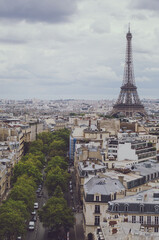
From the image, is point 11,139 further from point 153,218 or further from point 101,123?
point 153,218

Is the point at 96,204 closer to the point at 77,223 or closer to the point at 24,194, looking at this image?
the point at 77,223

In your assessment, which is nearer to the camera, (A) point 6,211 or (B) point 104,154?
(A) point 6,211

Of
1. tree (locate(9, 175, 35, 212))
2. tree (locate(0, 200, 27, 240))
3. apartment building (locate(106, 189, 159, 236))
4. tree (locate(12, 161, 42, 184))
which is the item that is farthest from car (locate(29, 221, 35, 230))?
Answer: apartment building (locate(106, 189, 159, 236))

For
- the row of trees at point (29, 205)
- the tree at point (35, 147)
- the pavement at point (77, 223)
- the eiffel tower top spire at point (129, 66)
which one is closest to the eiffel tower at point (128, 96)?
the eiffel tower top spire at point (129, 66)

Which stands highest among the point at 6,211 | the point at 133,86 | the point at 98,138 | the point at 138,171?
the point at 133,86

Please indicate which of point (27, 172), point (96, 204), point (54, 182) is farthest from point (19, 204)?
point (27, 172)

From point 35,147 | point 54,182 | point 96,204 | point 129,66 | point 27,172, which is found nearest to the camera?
point 96,204

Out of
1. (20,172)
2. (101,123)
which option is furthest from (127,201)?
(101,123)

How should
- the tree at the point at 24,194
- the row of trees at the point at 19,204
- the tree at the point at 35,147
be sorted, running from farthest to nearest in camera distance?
the tree at the point at 35,147
the tree at the point at 24,194
the row of trees at the point at 19,204

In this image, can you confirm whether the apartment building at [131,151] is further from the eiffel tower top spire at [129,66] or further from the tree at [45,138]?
the eiffel tower top spire at [129,66]
